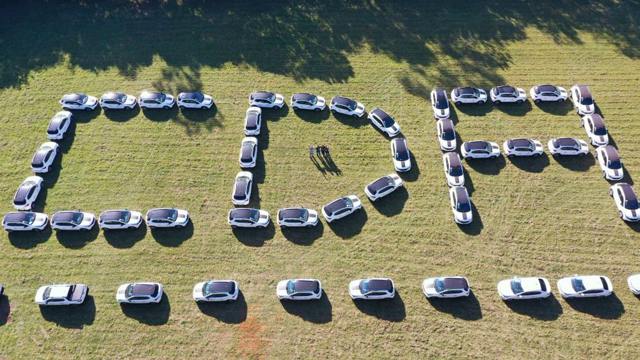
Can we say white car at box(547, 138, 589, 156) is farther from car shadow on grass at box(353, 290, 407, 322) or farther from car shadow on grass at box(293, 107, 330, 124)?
car shadow on grass at box(293, 107, 330, 124)

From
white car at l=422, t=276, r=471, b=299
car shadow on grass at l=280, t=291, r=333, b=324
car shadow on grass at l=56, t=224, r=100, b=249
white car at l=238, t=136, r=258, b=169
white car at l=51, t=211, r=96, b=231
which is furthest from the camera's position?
white car at l=238, t=136, r=258, b=169

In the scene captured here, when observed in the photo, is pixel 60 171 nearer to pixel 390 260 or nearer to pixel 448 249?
pixel 390 260

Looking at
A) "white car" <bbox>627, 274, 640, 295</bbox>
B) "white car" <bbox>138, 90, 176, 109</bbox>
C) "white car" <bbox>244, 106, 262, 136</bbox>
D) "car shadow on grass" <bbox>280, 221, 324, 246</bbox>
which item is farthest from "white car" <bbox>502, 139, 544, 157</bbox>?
"white car" <bbox>138, 90, 176, 109</bbox>

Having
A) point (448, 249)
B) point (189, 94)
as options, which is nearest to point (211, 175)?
point (189, 94)

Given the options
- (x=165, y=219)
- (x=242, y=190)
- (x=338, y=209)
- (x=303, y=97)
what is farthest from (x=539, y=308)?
(x=165, y=219)

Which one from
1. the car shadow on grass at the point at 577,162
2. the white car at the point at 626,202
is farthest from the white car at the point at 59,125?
the white car at the point at 626,202

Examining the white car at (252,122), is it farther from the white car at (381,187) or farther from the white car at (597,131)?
the white car at (597,131)
